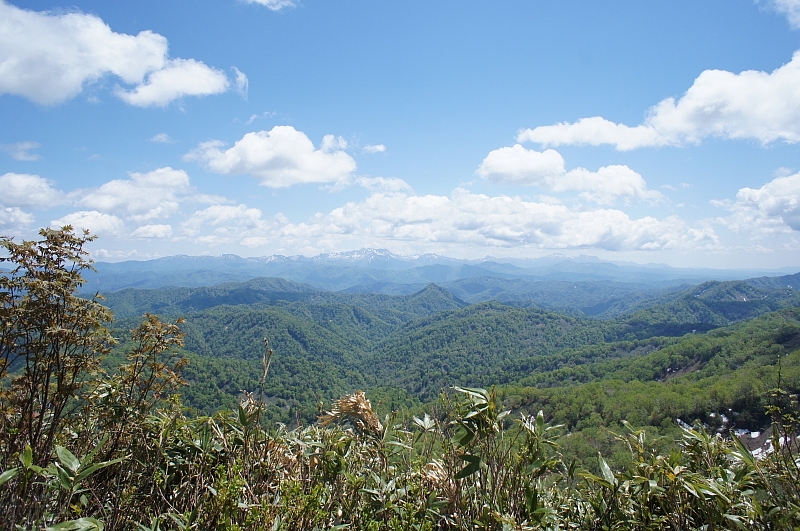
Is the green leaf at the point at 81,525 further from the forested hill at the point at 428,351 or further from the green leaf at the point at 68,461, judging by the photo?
the forested hill at the point at 428,351

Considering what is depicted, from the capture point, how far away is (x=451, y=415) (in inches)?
61.7

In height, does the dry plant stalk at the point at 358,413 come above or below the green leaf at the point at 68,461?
below

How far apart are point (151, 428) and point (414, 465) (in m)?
1.49

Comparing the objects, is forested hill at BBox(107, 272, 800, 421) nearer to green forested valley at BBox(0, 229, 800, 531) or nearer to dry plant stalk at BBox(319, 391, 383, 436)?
green forested valley at BBox(0, 229, 800, 531)

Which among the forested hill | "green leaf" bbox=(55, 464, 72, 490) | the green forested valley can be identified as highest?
"green leaf" bbox=(55, 464, 72, 490)

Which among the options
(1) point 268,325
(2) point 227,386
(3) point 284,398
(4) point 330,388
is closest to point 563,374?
(4) point 330,388

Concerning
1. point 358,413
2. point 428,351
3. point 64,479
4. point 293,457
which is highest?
point 64,479

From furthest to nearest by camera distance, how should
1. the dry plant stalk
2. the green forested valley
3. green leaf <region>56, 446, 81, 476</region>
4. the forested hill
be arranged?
the forested hill < the dry plant stalk < the green forested valley < green leaf <region>56, 446, 81, 476</region>

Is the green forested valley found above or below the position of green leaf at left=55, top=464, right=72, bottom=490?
below

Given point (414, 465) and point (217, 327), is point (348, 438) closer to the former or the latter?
point (414, 465)

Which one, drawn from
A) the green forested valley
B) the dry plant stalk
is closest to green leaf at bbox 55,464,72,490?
the green forested valley

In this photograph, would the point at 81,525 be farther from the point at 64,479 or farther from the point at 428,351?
the point at 428,351

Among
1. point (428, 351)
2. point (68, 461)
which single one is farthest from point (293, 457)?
point (428, 351)

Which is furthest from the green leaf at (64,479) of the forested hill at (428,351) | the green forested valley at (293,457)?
the forested hill at (428,351)
